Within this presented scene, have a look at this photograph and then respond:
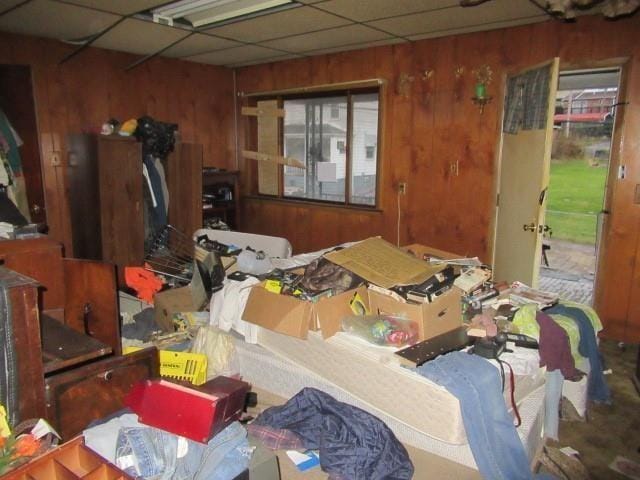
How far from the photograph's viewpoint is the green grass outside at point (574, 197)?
721 centimetres

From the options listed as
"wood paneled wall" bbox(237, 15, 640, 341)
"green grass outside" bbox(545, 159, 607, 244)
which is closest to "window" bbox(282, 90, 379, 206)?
"wood paneled wall" bbox(237, 15, 640, 341)

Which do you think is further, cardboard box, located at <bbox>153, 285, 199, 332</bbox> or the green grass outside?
the green grass outside

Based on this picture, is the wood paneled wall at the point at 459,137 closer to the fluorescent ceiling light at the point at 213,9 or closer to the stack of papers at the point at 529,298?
the stack of papers at the point at 529,298

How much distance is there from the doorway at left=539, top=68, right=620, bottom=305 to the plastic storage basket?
147 inches

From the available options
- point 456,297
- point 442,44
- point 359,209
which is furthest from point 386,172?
point 456,297

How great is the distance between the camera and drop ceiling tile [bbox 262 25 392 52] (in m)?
3.56

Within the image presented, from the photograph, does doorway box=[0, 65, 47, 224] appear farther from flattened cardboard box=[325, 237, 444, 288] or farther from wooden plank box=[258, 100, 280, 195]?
flattened cardboard box=[325, 237, 444, 288]

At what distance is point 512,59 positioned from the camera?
3436 millimetres

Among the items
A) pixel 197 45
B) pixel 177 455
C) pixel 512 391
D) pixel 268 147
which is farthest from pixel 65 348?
pixel 268 147

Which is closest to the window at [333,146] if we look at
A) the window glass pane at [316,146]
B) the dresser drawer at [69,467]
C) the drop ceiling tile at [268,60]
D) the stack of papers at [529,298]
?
the window glass pane at [316,146]

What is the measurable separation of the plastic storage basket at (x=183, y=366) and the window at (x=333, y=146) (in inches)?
106

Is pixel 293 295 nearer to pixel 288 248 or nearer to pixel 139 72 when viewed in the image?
pixel 288 248

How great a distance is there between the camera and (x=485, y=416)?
1625 mm

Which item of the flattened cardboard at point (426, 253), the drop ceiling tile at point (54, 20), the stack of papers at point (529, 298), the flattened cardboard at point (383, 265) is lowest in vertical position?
the stack of papers at point (529, 298)
